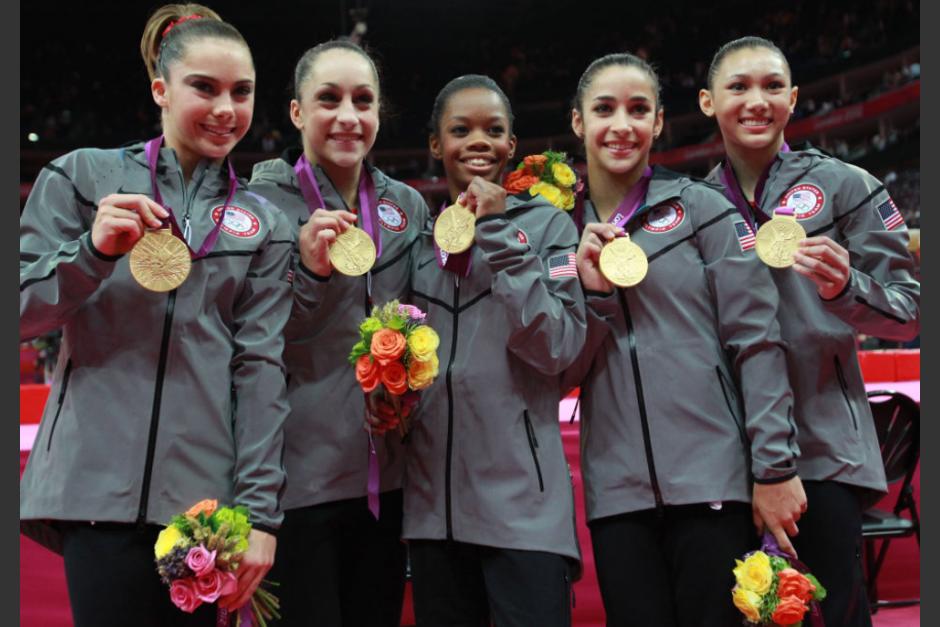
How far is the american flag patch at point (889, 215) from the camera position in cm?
294

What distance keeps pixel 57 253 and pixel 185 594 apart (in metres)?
0.88

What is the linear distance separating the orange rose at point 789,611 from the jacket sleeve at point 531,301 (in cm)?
88

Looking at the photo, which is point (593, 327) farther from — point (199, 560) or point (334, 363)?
point (199, 560)

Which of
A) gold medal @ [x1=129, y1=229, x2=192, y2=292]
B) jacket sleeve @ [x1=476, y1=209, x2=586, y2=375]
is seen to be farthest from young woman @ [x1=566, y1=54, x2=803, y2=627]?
gold medal @ [x1=129, y1=229, x2=192, y2=292]

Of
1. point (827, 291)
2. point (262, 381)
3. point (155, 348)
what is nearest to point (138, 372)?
point (155, 348)

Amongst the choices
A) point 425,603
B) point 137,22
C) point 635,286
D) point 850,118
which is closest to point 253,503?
point 425,603

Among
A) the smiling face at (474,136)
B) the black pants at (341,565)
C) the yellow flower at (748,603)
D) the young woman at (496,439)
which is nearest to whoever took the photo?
the yellow flower at (748,603)

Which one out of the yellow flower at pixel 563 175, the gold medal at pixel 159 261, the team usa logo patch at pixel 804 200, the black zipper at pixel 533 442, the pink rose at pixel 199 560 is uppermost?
the yellow flower at pixel 563 175

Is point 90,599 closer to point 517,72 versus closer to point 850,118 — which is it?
point 850,118

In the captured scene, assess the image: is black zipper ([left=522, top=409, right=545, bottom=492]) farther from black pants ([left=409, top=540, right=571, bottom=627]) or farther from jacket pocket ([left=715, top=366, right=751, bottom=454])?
jacket pocket ([left=715, top=366, right=751, bottom=454])

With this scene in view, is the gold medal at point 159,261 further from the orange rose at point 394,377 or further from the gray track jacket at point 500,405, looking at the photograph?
the gray track jacket at point 500,405

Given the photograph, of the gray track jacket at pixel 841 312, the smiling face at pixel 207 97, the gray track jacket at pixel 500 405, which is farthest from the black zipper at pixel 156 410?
the gray track jacket at pixel 841 312

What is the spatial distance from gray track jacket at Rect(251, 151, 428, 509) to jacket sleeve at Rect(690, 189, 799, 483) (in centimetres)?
100

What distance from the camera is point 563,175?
299 centimetres
